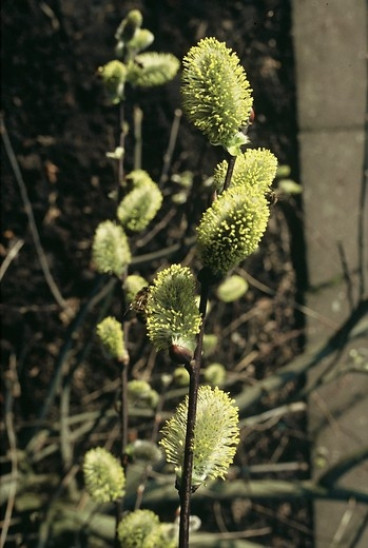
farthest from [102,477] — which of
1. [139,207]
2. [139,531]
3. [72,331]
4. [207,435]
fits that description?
[72,331]

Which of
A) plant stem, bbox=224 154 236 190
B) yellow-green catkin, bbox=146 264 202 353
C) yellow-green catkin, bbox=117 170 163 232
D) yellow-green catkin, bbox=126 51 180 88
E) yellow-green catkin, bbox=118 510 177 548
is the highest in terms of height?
yellow-green catkin, bbox=126 51 180 88

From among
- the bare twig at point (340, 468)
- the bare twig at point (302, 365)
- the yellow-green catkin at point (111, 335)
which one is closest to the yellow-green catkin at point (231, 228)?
the yellow-green catkin at point (111, 335)

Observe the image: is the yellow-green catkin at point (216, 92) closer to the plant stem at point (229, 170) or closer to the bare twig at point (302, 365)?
the plant stem at point (229, 170)

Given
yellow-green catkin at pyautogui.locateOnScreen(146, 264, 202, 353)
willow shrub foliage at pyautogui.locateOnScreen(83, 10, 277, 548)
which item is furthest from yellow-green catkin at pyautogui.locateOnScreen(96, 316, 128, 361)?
yellow-green catkin at pyautogui.locateOnScreen(146, 264, 202, 353)

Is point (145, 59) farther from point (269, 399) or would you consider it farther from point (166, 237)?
point (269, 399)

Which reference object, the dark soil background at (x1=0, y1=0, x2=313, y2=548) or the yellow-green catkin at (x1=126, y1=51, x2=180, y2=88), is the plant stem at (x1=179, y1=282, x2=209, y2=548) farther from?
the dark soil background at (x1=0, y1=0, x2=313, y2=548)

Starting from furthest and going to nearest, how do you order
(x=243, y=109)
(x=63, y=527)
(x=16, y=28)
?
1. (x=16, y=28)
2. (x=63, y=527)
3. (x=243, y=109)

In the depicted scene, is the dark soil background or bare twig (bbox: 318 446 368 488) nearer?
bare twig (bbox: 318 446 368 488)

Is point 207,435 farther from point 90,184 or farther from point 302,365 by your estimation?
point 90,184

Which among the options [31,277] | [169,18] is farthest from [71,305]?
[169,18]
